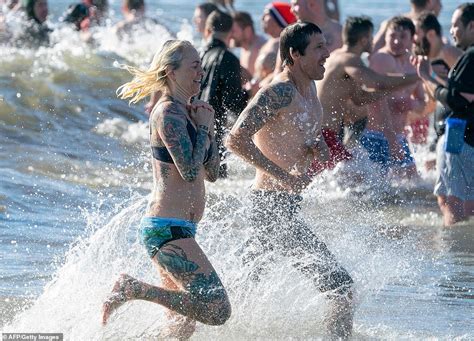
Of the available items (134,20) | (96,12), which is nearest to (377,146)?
(134,20)

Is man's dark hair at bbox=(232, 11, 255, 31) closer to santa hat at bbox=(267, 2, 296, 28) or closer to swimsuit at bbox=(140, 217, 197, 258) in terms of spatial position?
santa hat at bbox=(267, 2, 296, 28)

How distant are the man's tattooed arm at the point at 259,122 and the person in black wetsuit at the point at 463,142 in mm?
3180

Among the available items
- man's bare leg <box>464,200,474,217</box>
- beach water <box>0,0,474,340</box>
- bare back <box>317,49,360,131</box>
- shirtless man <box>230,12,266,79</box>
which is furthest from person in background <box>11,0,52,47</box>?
man's bare leg <box>464,200,474,217</box>

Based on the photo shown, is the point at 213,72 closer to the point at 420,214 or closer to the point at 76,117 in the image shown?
the point at 420,214

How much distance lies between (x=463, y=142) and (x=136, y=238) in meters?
2.88

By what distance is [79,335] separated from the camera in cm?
586

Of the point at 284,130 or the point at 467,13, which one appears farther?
the point at 467,13

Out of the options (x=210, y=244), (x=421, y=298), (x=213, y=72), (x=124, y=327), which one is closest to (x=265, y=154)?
(x=210, y=244)

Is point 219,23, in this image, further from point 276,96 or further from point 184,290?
point 184,290

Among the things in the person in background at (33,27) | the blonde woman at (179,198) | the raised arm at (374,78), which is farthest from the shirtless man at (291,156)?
the person in background at (33,27)

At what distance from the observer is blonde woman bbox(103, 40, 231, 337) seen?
5.54 m

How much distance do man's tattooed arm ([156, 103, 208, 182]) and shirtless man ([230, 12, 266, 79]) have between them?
25.5ft

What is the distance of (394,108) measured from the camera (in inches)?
435

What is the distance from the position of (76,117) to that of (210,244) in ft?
25.4
